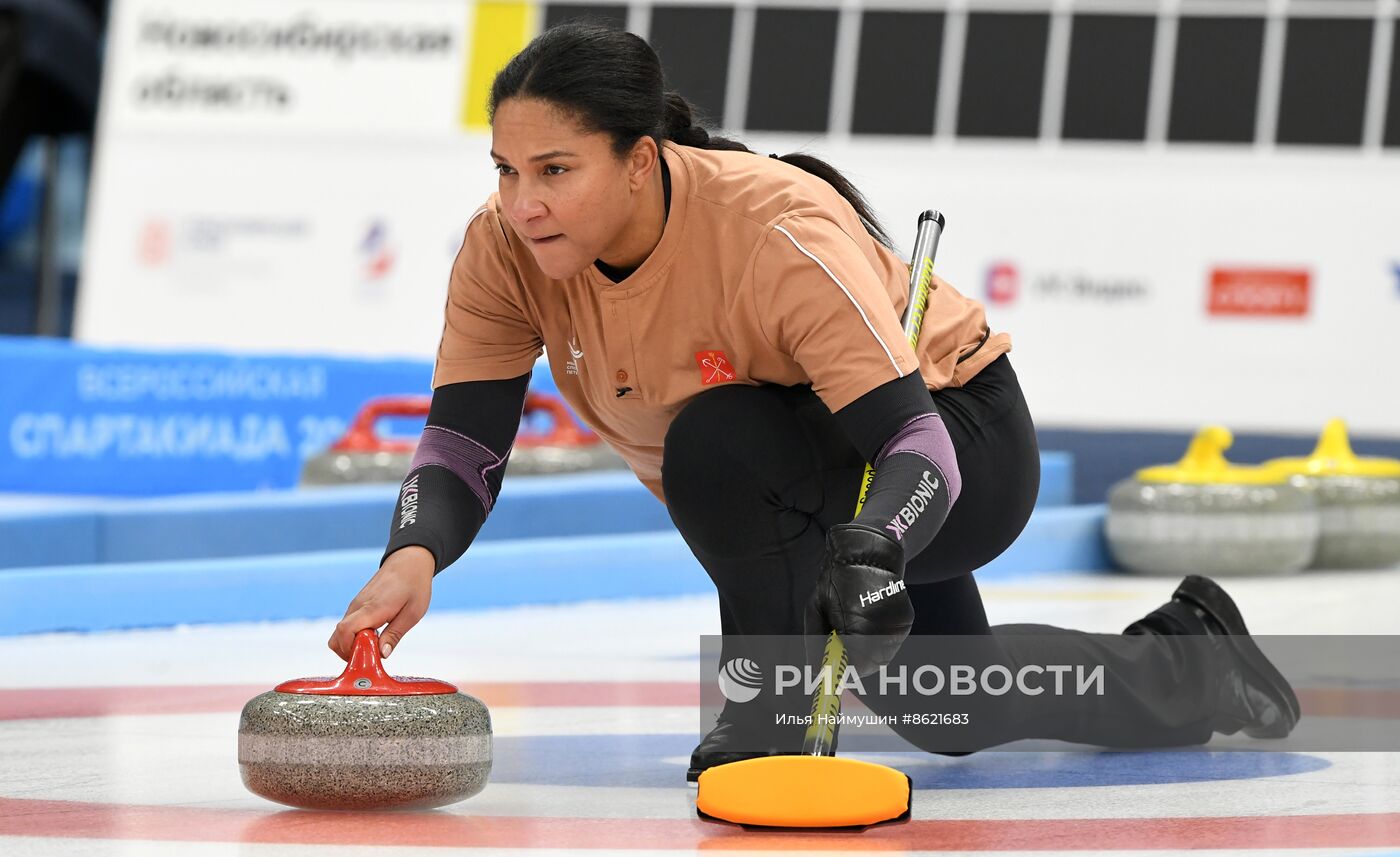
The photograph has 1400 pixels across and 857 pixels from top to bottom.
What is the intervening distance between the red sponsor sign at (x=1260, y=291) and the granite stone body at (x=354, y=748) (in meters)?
7.18

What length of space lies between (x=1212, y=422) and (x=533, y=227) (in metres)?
6.92

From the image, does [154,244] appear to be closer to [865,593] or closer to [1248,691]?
[1248,691]

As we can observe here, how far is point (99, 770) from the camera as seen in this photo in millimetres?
2434

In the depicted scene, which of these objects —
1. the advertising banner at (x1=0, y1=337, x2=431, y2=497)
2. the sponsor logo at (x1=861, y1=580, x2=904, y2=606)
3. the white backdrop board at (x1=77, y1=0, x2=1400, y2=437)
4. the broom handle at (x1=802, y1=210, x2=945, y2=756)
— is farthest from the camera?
the white backdrop board at (x1=77, y1=0, x2=1400, y2=437)

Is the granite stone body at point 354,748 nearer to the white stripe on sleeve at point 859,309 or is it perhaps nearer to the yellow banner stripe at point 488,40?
the white stripe on sleeve at point 859,309

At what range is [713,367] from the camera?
2.33m

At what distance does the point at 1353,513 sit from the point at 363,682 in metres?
4.24

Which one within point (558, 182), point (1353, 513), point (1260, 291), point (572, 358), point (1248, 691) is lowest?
point (1248, 691)

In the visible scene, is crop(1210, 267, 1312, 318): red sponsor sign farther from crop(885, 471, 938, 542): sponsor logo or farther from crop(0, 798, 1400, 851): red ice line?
crop(885, 471, 938, 542): sponsor logo

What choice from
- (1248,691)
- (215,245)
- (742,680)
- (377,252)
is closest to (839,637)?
(742,680)

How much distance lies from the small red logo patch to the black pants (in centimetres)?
2

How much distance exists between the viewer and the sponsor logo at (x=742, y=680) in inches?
98.2

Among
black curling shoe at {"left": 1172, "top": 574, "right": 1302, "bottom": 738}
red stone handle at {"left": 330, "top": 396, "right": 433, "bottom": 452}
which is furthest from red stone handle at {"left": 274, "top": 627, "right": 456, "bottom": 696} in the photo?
red stone handle at {"left": 330, "top": 396, "right": 433, "bottom": 452}

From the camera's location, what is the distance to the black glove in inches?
78.7
